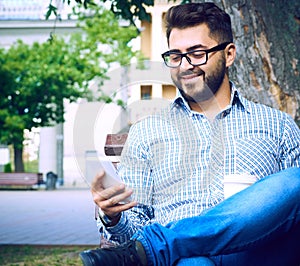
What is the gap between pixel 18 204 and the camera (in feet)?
53.6

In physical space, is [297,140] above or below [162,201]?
above

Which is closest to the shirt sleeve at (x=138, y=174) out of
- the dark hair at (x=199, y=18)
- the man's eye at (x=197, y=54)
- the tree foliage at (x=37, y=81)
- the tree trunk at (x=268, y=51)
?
the man's eye at (x=197, y=54)

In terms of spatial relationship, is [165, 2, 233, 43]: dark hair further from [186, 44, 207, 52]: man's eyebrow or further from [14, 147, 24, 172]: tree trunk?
[14, 147, 24, 172]: tree trunk

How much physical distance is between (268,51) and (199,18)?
176 cm

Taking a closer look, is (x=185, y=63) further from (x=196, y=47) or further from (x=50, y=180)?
(x=50, y=180)

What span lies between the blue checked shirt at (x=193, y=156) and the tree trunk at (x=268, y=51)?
163cm

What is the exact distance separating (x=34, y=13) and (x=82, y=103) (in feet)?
105

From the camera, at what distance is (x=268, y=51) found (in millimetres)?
4875

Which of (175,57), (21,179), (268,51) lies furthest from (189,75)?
(21,179)

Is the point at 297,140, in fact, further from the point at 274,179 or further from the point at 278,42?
the point at 278,42

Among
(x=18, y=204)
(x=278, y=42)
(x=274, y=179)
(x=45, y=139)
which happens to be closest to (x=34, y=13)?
(x=45, y=139)

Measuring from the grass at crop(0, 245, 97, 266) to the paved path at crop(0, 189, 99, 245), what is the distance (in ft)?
1.51

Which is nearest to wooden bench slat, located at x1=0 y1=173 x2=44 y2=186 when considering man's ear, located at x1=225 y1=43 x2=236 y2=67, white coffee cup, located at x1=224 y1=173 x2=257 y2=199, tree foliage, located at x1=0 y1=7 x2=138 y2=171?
tree foliage, located at x1=0 y1=7 x2=138 y2=171

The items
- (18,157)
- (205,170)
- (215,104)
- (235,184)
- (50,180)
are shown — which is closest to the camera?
(235,184)
